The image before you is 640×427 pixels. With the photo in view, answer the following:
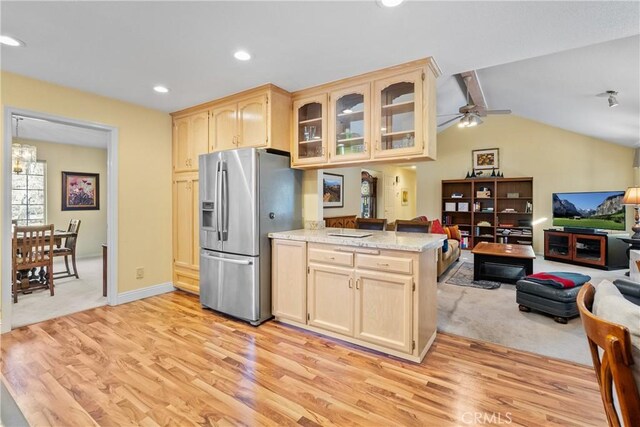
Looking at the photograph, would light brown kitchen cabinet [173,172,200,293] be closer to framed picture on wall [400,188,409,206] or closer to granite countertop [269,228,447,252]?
granite countertop [269,228,447,252]

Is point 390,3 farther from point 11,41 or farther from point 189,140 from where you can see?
point 189,140

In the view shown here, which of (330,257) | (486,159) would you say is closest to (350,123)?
(330,257)

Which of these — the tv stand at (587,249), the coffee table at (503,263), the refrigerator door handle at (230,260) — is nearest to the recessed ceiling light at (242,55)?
the refrigerator door handle at (230,260)

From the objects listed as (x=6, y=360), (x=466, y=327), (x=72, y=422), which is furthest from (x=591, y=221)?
(x=6, y=360)

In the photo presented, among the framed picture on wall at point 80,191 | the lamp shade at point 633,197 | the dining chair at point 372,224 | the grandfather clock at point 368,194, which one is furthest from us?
the grandfather clock at point 368,194

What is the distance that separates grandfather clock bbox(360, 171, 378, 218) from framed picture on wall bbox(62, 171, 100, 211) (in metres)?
6.11

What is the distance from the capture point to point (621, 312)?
74cm

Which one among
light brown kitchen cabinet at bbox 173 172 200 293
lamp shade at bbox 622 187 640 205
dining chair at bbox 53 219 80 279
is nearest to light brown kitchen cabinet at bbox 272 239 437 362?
light brown kitchen cabinet at bbox 173 172 200 293

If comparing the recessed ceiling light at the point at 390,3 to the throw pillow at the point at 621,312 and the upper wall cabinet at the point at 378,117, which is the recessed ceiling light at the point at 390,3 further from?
the throw pillow at the point at 621,312

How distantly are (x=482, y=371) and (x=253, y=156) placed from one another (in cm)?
255

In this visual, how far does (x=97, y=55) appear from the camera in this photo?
2.43m

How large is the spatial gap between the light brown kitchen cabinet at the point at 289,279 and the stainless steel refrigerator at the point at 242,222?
0.09 m

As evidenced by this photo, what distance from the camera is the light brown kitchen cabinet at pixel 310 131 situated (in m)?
3.04

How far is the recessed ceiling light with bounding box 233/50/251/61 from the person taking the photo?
236 centimetres
